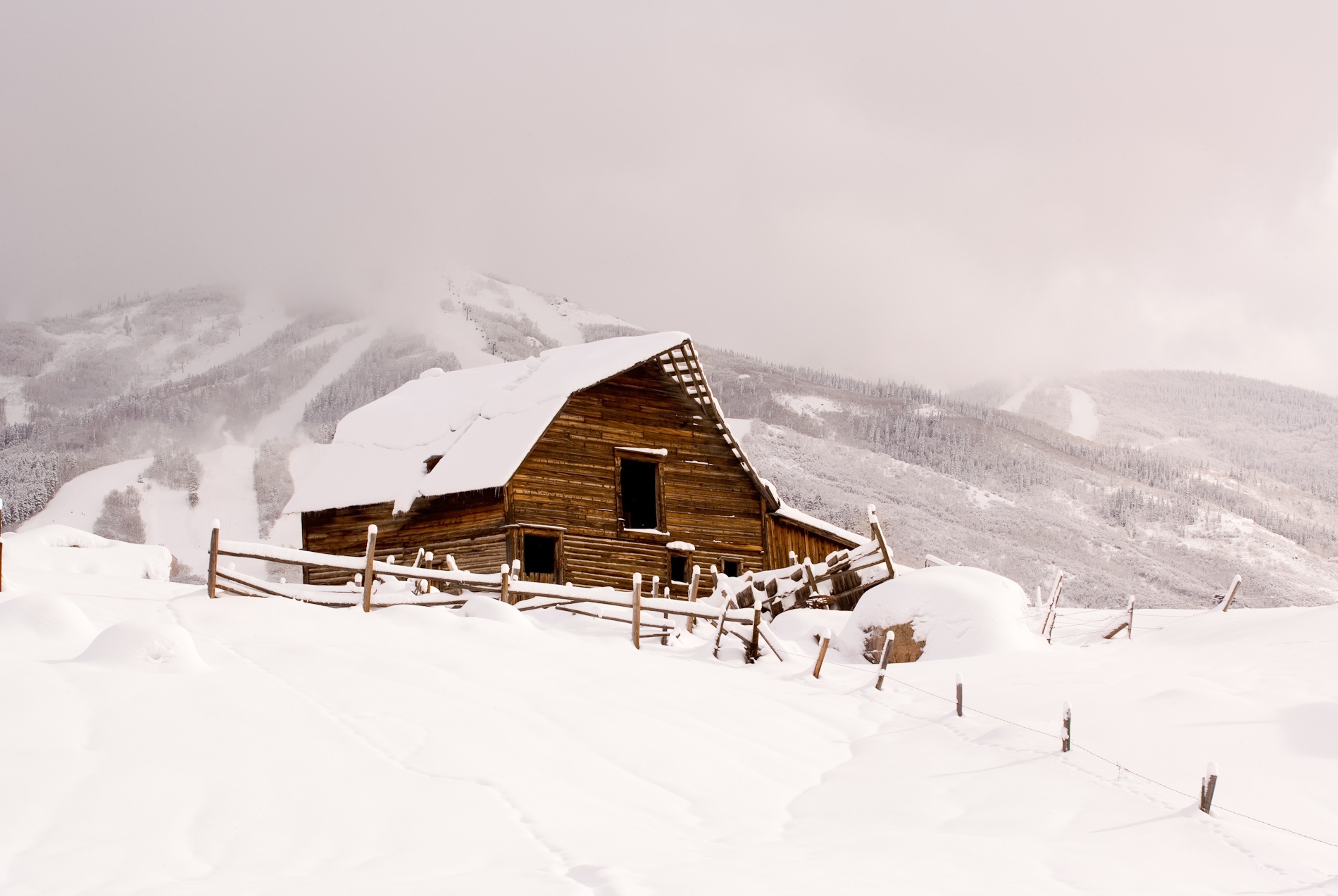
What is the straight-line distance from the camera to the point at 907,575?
73.7ft

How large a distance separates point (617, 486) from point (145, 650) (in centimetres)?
1906

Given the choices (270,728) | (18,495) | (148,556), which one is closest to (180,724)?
(270,728)

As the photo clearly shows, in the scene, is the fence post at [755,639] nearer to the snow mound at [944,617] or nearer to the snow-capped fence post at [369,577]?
the snow mound at [944,617]

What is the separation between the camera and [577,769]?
956 cm

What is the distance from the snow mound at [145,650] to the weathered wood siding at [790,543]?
22.1 m

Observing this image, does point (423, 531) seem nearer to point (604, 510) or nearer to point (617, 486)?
point (604, 510)

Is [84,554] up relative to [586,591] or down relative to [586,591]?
down

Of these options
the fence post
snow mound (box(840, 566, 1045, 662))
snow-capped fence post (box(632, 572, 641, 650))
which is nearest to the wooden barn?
snow-capped fence post (box(632, 572, 641, 650))

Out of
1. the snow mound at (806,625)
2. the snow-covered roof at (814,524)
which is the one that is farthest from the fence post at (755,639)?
the snow-covered roof at (814,524)

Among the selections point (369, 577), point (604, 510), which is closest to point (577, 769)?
point (369, 577)

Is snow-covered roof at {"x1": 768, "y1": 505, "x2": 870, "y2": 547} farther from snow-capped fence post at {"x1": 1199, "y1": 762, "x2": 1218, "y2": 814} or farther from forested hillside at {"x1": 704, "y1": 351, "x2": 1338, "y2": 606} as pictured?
forested hillside at {"x1": 704, "y1": 351, "x2": 1338, "y2": 606}

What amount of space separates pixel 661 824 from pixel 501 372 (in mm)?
25768

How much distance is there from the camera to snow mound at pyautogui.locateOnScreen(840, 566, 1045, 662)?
20.2 meters

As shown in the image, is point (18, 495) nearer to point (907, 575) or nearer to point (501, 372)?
point (501, 372)
